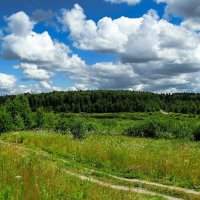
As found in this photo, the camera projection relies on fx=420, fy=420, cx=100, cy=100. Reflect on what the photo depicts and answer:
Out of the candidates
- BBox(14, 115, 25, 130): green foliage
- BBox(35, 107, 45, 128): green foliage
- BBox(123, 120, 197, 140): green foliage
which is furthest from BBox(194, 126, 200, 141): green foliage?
BBox(14, 115, 25, 130): green foliage

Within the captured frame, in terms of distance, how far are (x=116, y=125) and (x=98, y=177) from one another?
92.1 meters

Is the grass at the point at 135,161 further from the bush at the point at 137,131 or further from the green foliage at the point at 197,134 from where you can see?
the bush at the point at 137,131

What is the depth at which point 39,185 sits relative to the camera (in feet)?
32.0

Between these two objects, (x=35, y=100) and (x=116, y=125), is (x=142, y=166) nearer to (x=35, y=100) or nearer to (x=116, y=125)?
(x=116, y=125)

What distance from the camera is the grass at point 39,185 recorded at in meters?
8.72

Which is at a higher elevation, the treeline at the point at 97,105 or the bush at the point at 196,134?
the treeline at the point at 97,105

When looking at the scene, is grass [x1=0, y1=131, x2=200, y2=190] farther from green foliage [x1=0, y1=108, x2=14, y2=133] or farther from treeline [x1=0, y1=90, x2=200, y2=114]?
treeline [x1=0, y1=90, x2=200, y2=114]

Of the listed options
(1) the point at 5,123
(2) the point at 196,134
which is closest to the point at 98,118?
(2) the point at 196,134

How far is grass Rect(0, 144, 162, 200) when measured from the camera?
8.72 metres

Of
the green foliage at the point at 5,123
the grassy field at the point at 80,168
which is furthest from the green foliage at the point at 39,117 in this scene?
the grassy field at the point at 80,168

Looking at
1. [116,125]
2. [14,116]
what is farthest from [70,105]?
[14,116]

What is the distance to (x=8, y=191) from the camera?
8.09 m

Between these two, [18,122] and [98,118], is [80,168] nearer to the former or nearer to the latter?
[18,122]

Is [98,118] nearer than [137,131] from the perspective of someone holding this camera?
No
